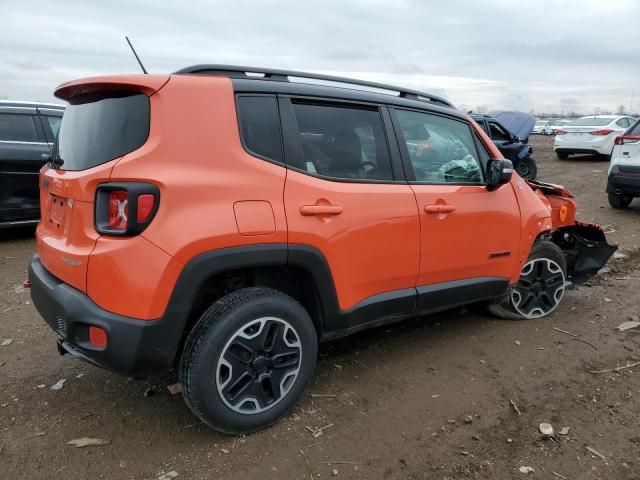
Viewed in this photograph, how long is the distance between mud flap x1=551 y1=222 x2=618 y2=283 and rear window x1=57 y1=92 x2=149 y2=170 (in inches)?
158

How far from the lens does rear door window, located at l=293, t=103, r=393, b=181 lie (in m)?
2.75

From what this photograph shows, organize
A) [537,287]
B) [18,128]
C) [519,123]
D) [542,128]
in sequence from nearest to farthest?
[537,287] < [18,128] < [519,123] < [542,128]

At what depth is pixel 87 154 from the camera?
97.1 inches

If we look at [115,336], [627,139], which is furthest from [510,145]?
[115,336]

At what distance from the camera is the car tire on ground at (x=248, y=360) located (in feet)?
7.82

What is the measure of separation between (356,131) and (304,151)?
45cm

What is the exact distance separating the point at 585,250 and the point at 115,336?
418 centimetres

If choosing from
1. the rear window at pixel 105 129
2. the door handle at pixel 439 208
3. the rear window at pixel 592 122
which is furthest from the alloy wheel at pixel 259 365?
the rear window at pixel 592 122

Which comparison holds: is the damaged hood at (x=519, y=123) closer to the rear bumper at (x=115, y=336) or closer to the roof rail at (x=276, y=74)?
the roof rail at (x=276, y=74)

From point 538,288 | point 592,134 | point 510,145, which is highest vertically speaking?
point 592,134

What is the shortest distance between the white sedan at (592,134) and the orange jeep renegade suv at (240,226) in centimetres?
1472

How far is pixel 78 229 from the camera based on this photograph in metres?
2.36

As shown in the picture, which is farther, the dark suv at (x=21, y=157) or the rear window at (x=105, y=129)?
the dark suv at (x=21, y=157)

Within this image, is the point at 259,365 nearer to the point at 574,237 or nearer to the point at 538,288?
the point at 538,288
